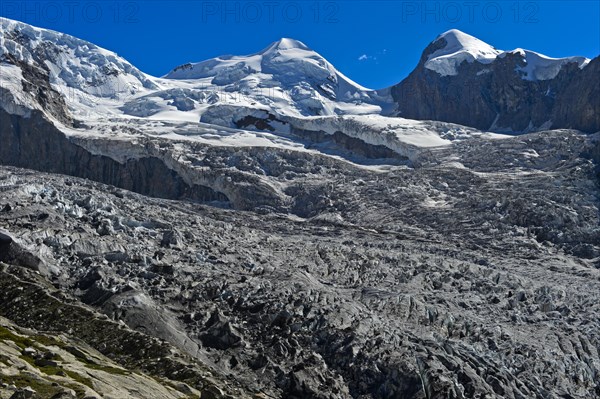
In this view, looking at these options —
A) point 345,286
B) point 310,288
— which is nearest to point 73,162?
point 345,286

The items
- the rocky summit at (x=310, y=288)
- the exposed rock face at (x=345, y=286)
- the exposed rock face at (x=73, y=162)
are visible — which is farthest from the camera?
the exposed rock face at (x=73, y=162)

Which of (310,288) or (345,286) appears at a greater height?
(345,286)

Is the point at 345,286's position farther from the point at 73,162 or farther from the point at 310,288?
the point at 73,162

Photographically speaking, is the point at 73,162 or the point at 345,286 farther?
the point at 73,162

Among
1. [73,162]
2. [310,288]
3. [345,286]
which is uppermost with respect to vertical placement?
[73,162]

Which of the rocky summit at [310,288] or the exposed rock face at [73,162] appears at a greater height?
the exposed rock face at [73,162]

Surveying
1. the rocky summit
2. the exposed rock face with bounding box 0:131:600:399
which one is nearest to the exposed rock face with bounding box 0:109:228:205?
the rocky summit

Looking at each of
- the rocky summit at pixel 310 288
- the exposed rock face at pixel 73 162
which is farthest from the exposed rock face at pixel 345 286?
the exposed rock face at pixel 73 162

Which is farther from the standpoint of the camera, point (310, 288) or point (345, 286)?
point (345, 286)

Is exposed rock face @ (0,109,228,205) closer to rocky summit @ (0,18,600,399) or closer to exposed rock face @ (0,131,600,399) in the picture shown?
rocky summit @ (0,18,600,399)

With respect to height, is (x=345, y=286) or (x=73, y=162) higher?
(x=73, y=162)

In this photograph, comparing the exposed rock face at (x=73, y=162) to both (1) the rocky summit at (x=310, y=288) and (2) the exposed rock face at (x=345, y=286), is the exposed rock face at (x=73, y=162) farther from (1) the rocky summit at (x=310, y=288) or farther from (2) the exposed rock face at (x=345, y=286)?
(2) the exposed rock face at (x=345, y=286)

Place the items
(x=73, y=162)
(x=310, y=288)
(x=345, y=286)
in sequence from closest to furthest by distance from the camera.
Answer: (x=310, y=288), (x=345, y=286), (x=73, y=162)

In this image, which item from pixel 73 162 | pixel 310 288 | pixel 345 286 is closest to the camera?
pixel 310 288
